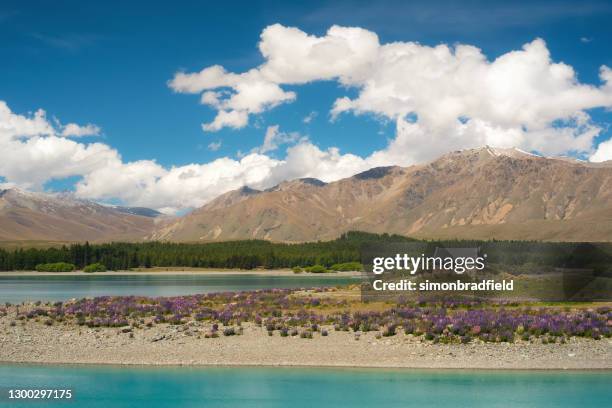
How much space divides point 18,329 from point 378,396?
21683 millimetres

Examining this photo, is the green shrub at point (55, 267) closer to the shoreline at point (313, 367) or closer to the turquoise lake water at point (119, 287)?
the turquoise lake water at point (119, 287)

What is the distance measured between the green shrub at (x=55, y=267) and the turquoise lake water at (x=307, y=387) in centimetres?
16444

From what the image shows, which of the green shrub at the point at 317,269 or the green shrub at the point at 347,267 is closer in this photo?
the green shrub at the point at 317,269

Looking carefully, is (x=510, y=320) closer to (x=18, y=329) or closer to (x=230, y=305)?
(x=230, y=305)

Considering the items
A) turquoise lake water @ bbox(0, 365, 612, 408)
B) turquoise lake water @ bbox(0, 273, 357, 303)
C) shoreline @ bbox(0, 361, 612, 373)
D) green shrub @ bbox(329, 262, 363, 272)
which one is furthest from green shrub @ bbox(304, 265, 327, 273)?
turquoise lake water @ bbox(0, 365, 612, 408)

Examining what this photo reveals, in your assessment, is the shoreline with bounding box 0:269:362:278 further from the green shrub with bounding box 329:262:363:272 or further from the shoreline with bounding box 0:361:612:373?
the shoreline with bounding box 0:361:612:373

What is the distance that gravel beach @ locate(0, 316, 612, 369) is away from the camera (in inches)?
1201

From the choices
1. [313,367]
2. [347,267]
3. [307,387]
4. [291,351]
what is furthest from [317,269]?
[307,387]

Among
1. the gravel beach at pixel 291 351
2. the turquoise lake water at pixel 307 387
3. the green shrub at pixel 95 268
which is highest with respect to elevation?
the green shrub at pixel 95 268

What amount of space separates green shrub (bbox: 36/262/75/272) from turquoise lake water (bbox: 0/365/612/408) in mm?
164435

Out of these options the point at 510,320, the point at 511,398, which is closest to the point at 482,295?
the point at 510,320

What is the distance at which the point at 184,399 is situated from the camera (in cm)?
2531

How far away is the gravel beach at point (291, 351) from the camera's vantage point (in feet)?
100

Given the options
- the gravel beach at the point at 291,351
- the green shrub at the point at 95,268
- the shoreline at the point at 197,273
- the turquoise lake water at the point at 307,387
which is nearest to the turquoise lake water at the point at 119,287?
the gravel beach at the point at 291,351
